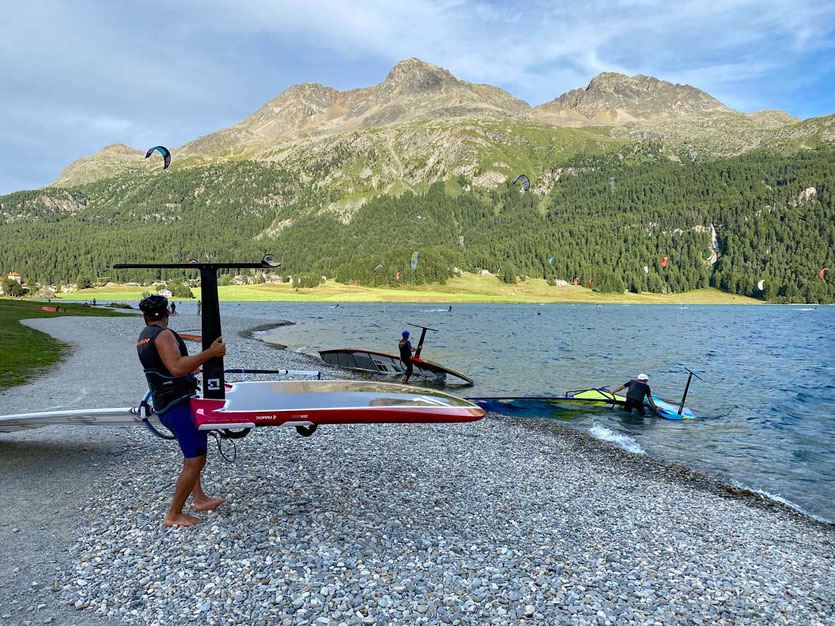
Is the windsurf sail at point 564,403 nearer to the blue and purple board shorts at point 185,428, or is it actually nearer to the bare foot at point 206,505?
the bare foot at point 206,505

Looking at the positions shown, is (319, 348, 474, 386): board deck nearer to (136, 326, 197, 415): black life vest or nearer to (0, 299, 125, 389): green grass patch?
(0, 299, 125, 389): green grass patch

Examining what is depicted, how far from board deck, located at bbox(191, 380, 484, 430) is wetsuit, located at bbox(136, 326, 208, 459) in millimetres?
185

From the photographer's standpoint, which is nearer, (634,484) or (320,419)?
(320,419)

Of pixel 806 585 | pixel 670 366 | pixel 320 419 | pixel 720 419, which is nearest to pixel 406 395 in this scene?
pixel 320 419

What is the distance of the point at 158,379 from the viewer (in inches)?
292

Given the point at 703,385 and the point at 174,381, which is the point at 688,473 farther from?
the point at 703,385

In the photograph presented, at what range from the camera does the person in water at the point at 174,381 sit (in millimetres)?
7254

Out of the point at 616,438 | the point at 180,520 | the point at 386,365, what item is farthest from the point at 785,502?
the point at 386,365

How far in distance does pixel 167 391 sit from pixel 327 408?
2.40 metres

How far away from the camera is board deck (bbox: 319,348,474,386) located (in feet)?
99.7

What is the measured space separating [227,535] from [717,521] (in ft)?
33.9

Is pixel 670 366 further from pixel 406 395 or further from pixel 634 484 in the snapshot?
pixel 406 395

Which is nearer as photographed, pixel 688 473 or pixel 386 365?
pixel 688 473

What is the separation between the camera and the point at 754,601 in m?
7.43
